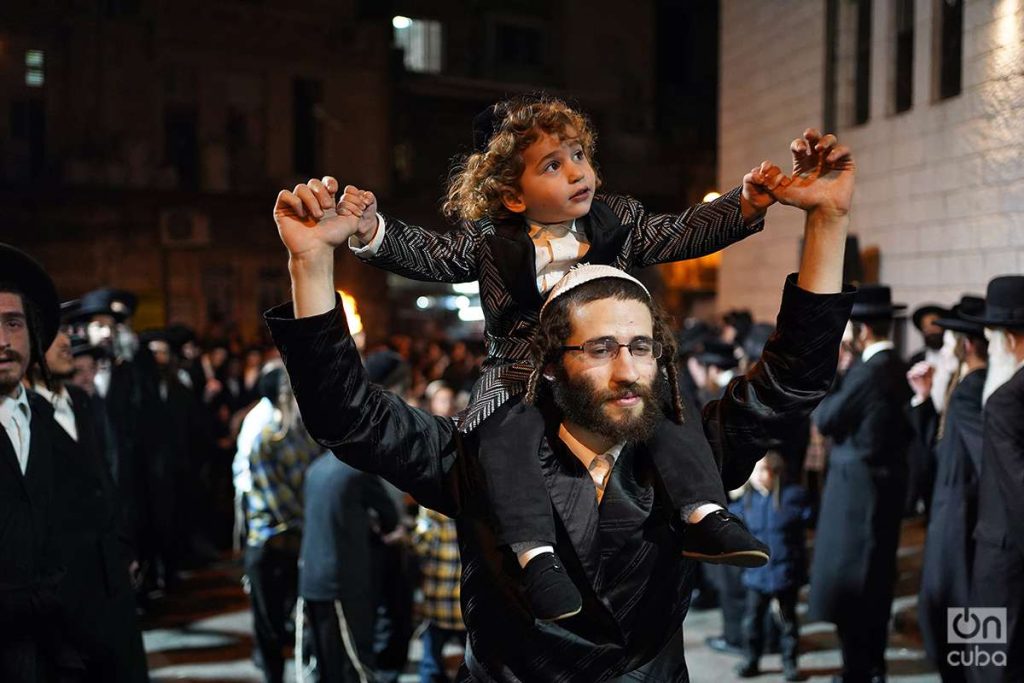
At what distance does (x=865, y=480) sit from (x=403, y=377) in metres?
2.88

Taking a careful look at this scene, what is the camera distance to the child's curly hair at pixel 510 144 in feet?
9.05

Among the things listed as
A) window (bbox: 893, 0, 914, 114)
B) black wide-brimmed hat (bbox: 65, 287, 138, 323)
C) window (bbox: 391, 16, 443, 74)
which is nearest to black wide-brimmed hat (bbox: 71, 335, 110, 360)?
black wide-brimmed hat (bbox: 65, 287, 138, 323)

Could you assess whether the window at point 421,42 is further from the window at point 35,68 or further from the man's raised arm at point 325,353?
the man's raised arm at point 325,353

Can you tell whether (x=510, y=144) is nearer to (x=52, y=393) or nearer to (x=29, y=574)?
(x=29, y=574)

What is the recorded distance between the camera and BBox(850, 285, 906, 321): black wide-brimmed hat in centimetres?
654

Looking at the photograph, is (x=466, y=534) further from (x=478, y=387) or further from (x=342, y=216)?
(x=342, y=216)

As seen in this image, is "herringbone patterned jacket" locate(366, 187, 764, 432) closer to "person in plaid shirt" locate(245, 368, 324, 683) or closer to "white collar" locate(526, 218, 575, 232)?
"white collar" locate(526, 218, 575, 232)

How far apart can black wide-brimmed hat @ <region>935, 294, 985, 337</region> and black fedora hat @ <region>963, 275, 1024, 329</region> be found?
456mm

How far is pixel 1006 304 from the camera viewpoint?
16.3 feet

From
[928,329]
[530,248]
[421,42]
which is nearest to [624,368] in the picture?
[530,248]

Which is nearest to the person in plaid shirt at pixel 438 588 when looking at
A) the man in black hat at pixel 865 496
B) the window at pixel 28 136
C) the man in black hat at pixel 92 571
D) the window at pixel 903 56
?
the man in black hat at pixel 92 571

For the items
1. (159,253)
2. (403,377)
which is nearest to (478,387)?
(403,377)

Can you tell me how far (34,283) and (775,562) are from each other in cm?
465

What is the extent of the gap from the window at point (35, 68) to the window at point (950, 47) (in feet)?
59.2
